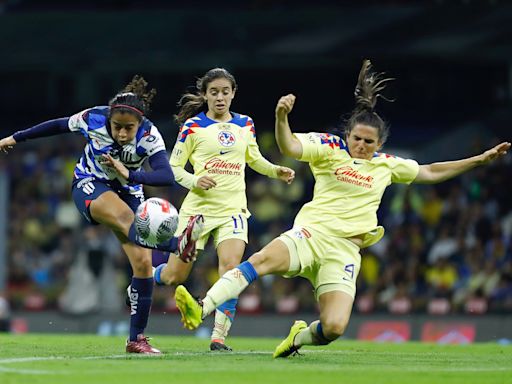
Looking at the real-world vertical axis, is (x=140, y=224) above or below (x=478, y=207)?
below

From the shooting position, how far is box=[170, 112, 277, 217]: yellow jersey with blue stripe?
1109 cm

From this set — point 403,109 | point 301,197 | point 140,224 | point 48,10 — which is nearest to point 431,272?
point 301,197

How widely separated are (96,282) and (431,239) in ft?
17.5

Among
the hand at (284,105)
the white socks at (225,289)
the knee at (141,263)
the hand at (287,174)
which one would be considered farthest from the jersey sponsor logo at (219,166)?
the hand at (284,105)

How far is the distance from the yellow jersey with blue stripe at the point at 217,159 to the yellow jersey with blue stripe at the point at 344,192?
4.95 feet

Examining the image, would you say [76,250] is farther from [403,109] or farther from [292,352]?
[292,352]

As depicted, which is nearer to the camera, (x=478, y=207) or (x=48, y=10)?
(x=478, y=207)

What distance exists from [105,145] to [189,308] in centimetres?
183

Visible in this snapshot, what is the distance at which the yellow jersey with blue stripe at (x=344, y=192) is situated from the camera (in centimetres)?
948

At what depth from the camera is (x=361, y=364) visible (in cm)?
934

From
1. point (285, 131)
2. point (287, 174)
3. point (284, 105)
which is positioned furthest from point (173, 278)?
point (284, 105)

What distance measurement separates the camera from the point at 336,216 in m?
9.52

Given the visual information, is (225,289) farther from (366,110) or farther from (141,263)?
(366,110)

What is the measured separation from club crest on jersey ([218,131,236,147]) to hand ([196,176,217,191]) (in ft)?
2.27
